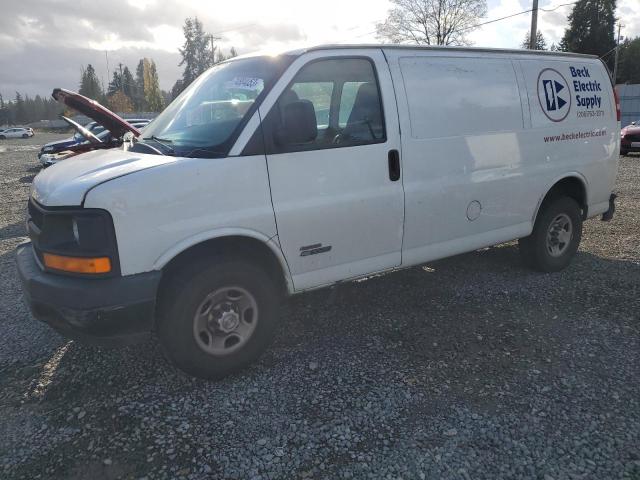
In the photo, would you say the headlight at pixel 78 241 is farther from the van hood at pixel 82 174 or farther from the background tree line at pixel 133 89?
the background tree line at pixel 133 89

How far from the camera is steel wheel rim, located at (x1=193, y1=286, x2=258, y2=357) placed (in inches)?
130

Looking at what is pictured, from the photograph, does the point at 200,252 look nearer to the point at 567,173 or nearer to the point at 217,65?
the point at 217,65

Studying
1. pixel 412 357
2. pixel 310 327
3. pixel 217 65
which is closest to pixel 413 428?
pixel 412 357

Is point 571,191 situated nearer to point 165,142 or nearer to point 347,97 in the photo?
point 347,97

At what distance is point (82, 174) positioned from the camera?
3164 millimetres

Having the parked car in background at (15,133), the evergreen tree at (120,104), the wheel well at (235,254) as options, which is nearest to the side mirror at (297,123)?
the wheel well at (235,254)

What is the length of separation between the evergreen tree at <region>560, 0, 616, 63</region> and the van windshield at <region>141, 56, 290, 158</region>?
57202 mm

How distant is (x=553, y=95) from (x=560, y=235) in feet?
4.78

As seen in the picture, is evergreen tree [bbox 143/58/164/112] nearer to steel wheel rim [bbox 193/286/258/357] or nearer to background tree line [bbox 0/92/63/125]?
background tree line [bbox 0/92/63/125]

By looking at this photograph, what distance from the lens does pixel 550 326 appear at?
165 inches

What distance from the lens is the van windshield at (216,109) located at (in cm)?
332

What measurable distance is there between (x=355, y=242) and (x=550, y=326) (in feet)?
5.99

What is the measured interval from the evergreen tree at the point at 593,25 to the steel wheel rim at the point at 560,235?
54770 millimetres

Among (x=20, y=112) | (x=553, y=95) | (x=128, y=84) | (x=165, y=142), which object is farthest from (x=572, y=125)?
(x=20, y=112)
